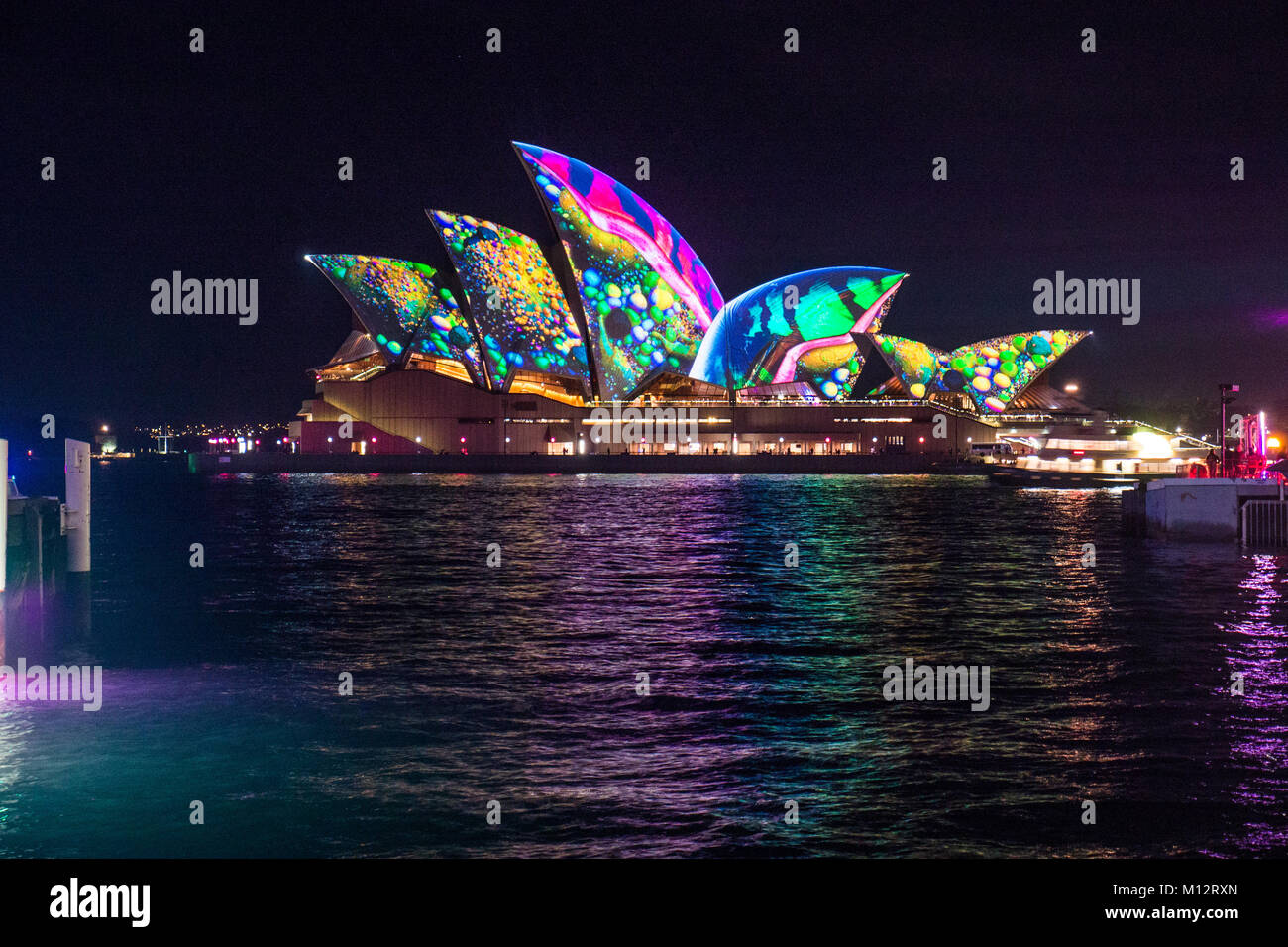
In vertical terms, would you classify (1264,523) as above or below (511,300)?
below

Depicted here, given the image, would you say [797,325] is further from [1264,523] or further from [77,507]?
[77,507]

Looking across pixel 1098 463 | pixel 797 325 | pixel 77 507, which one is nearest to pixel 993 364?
pixel 797 325

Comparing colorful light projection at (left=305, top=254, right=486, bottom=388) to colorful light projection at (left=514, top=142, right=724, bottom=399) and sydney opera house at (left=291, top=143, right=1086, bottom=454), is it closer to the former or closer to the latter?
sydney opera house at (left=291, top=143, right=1086, bottom=454)

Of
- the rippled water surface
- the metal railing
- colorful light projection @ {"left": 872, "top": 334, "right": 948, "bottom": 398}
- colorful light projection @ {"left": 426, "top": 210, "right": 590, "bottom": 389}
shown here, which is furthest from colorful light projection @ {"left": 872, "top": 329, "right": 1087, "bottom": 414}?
the rippled water surface

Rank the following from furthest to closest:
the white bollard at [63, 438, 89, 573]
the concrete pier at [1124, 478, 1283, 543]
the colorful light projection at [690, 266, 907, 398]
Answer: the colorful light projection at [690, 266, 907, 398] < the concrete pier at [1124, 478, 1283, 543] < the white bollard at [63, 438, 89, 573]

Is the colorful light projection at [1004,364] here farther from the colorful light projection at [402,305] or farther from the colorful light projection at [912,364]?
the colorful light projection at [402,305]

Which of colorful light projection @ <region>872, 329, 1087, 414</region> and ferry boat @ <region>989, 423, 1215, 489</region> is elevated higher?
colorful light projection @ <region>872, 329, 1087, 414</region>
